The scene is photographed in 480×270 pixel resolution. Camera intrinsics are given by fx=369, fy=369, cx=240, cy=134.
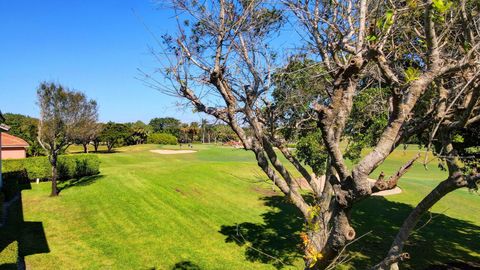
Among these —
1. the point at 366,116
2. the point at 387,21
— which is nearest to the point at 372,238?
the point at 366,116

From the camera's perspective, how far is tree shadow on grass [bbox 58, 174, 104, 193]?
25.0 m

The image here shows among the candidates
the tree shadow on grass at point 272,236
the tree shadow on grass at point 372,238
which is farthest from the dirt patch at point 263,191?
the tree shadow on grass at point 272,236

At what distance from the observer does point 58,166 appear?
27047 millimetres

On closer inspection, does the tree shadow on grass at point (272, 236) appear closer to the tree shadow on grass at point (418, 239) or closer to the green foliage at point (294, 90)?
the tree shadow on grass at point (418, 239)

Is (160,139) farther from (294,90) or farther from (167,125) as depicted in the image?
(294,90)

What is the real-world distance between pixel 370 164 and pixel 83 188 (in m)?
23.2

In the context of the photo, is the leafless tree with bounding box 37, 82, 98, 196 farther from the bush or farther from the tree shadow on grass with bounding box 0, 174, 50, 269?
the bush

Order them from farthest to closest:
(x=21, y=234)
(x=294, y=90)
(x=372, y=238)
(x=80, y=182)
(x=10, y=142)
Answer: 1. (x=10, y=142)
2. (x=80, y=182)
3. (x=372, y=238)
4. (x=21, y=234)
5. (x=294, y=90)

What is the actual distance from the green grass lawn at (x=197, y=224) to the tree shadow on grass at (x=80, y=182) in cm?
28

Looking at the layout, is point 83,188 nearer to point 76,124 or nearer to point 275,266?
point 76,124

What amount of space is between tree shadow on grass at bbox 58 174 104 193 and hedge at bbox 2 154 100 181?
3.20 feet

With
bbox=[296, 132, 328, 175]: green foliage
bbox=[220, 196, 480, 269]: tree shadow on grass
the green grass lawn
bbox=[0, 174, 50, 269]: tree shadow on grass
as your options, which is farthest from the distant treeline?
bbox=[0, 174, 50, 269]: tree shadow on grass

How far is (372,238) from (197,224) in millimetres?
8059

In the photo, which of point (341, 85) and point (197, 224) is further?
point (197, 224)
